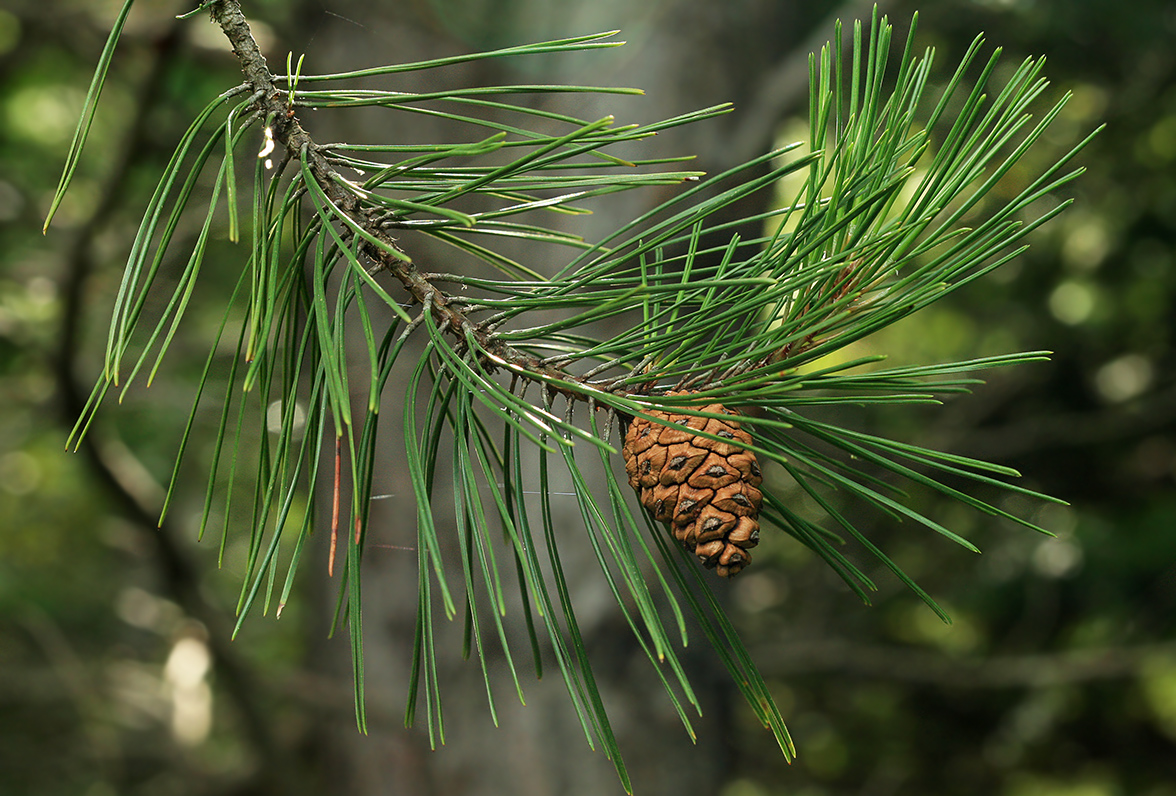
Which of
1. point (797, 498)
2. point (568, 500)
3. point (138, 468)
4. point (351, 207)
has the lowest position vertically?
point (797, 498)

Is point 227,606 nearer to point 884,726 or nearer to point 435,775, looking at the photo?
point 435,775

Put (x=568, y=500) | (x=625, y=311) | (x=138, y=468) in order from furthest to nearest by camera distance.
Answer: (x=138, y=468) → (x=568, y=500) → (x=625, y=311)

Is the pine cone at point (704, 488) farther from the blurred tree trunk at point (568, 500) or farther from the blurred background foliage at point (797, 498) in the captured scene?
the blurred background foliage at point (797, 498)

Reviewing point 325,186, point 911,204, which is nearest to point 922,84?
point 911,204

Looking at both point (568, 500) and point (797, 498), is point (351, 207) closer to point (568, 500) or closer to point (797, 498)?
point (568, 500)

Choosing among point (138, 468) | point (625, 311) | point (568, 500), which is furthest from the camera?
point (138, 468)

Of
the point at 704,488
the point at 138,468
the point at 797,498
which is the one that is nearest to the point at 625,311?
the point at 704,488
